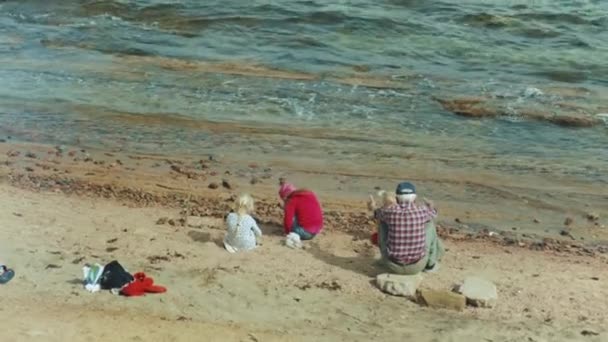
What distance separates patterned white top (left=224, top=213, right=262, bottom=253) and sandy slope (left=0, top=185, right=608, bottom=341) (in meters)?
0.18

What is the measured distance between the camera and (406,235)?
914 cm

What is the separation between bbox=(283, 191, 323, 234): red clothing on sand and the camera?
10359mm

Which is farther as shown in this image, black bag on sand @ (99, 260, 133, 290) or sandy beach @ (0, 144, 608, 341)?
black bag on sand @ (99, 260, 133, 290)

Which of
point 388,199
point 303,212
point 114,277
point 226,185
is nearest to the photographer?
point 114,277

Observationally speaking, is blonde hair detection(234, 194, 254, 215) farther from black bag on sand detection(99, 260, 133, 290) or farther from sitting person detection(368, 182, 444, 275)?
black bag on sand detection(99, 260, 133, 290)

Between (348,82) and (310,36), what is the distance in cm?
486

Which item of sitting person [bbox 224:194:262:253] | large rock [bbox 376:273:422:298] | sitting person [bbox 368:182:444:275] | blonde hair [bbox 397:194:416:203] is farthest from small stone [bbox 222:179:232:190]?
large rock [bbox 376:273:422:298]

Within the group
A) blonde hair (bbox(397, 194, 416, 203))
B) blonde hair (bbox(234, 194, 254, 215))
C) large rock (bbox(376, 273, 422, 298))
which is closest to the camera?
large rock (bbox(376, 273, 422, 298))

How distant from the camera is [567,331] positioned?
8.07m

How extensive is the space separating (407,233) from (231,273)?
184 cm

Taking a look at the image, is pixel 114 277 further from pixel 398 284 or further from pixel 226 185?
pixel 226 185

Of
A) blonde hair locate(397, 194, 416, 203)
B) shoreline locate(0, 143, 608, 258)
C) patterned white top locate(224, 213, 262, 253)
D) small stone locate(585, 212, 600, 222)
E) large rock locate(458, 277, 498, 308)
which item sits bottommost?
small stone locate(585, 212, 600, 222)

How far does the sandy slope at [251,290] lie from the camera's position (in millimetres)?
7832

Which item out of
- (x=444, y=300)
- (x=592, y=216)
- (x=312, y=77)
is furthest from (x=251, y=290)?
(x=312, y=77)
